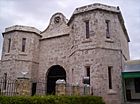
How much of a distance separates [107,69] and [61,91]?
5553mm

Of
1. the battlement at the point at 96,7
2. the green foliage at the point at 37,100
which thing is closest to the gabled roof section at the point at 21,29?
the battlement at the point at 96,7

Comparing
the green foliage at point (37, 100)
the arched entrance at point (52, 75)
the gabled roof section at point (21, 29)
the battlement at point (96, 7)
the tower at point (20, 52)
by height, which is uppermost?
the battlement at point (96, 7)

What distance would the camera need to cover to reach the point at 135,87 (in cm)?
1758

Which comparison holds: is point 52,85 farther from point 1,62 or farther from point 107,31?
point 107,31

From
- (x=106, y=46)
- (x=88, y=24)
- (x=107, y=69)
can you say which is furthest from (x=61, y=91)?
(x=88, y=24)

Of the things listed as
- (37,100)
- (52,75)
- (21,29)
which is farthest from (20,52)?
(37,100)

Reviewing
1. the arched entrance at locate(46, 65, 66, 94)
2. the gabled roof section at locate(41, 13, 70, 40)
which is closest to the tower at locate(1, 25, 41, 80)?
the gabled roof section at locate(41, 13, 70, 40)

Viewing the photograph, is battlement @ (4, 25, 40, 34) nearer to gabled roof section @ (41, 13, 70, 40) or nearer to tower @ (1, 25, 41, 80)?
tower @ (1, 25, 41, 80)

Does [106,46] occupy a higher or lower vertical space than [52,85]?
higher

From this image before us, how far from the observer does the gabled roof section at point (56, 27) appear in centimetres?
1970

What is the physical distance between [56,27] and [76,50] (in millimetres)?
5614

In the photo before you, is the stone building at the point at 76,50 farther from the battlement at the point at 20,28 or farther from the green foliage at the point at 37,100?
the green foliage at the point at 37,100

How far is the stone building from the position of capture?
1452cm

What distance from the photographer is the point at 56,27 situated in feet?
66.8
